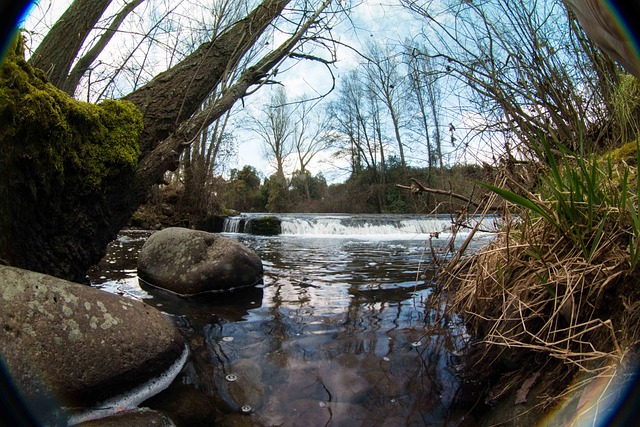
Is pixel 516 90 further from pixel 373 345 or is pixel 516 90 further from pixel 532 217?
pixel 373 345

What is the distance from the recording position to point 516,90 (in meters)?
3.26

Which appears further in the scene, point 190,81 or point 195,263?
point 195,263

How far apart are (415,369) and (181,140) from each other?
311 centimetres

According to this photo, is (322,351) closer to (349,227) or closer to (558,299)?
(558,299)

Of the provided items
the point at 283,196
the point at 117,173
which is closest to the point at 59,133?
the point at 117,173

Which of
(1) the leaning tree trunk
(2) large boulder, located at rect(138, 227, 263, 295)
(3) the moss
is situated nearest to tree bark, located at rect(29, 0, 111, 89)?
(1) the leaning tree trunk

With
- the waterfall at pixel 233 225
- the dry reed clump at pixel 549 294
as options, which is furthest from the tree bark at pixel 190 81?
the waterfall at pixel 233 225

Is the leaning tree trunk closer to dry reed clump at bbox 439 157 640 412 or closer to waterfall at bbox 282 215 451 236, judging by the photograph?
dry reed clump at bbox 439 157 640 412

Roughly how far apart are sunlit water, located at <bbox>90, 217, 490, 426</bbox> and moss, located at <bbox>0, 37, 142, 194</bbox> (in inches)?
65.1

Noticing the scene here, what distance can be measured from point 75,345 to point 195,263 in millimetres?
3016

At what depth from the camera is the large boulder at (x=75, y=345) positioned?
66.1 inches

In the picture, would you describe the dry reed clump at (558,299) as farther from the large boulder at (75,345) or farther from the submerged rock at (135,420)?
the large boulder at (75,345)

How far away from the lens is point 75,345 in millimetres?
1879

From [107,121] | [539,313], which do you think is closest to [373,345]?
[539,313]
